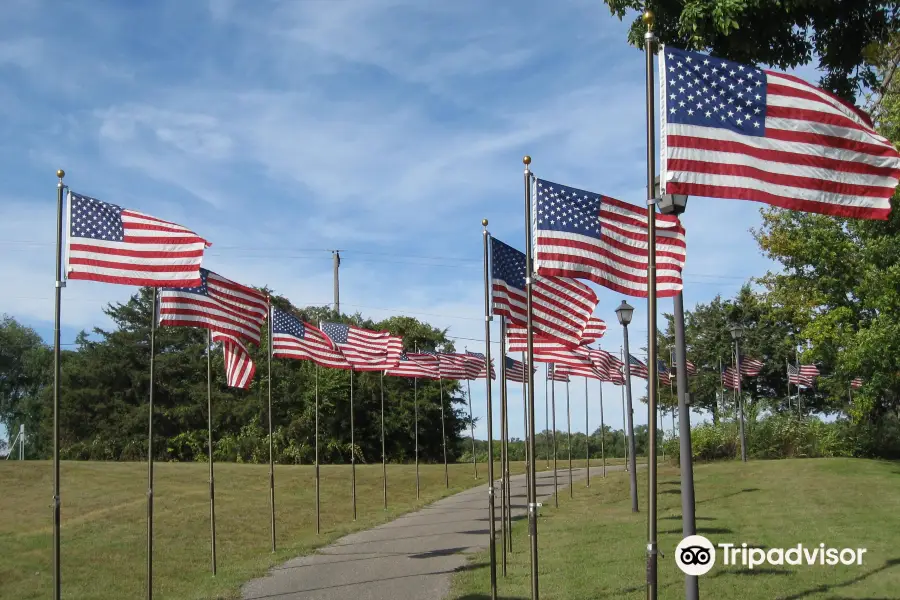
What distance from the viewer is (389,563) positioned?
19453 mm

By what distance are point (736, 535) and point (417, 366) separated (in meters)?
16.4

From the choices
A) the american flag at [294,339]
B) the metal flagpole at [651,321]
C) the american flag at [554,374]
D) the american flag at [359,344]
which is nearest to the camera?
the metal flagpole at [651,321]

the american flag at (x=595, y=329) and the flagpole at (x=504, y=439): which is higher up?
the american flag at (x=595, y=329)

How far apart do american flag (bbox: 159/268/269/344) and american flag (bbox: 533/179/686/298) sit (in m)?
8.12

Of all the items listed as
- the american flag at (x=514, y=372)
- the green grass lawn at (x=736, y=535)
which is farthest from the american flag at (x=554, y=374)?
the green grass lawn at (x=736, y=535)

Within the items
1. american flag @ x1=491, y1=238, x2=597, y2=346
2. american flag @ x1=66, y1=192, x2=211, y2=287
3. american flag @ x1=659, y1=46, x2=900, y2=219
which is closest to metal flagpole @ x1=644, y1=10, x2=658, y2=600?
american flag @ x1=659, y1=46, x2=900, y2=219

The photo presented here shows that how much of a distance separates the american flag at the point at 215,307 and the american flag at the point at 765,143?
1121cm

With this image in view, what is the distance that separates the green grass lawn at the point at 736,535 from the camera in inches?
539

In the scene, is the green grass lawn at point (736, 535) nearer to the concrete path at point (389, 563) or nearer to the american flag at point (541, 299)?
the concrete path at point (389, 563)

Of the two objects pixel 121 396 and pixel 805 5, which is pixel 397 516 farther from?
pixel 121 396

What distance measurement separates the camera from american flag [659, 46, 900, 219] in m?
8.75

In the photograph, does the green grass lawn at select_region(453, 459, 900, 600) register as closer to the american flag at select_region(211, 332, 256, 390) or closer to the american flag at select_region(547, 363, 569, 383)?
the american flag at select_region(547, 363, 569, 383)

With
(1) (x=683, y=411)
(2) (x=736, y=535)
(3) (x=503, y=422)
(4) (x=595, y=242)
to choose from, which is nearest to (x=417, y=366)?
(2) (x=736, y=535)

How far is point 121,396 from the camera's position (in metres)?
65.8
